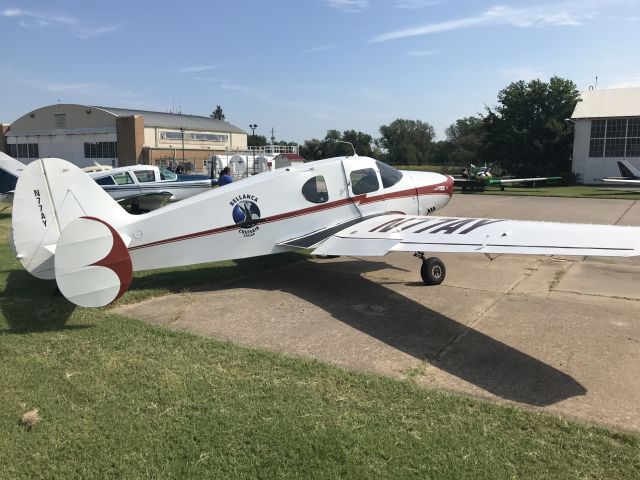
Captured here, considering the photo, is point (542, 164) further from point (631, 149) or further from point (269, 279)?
point (269, 279)

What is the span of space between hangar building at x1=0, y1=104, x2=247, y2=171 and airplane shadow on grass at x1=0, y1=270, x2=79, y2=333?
6661 centimetres

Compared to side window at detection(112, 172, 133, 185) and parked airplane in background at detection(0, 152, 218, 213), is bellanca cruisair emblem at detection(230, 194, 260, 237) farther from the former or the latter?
side window at detection(112, 172, 133, 185)

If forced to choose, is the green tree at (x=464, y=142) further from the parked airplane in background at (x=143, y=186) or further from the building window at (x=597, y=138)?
the parked airplane in background at (x=143, y=186)

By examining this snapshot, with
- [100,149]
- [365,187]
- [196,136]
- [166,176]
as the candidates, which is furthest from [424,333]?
[196,136]

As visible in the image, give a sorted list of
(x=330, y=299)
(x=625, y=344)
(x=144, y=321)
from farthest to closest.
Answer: (x=330, y=299)
(x=144, y=321)
(x=625, y=344)

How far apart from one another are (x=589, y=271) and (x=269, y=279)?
6.15 m

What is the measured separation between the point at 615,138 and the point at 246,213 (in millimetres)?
48873

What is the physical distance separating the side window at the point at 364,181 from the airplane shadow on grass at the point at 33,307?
5.05m

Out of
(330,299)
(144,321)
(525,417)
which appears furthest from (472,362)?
(144,321)

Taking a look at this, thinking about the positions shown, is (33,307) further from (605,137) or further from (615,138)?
(615,138)

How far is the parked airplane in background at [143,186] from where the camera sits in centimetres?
2002

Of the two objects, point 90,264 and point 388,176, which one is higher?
point 388,176

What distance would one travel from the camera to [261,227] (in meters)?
8.17

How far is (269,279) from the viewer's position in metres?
9.10
